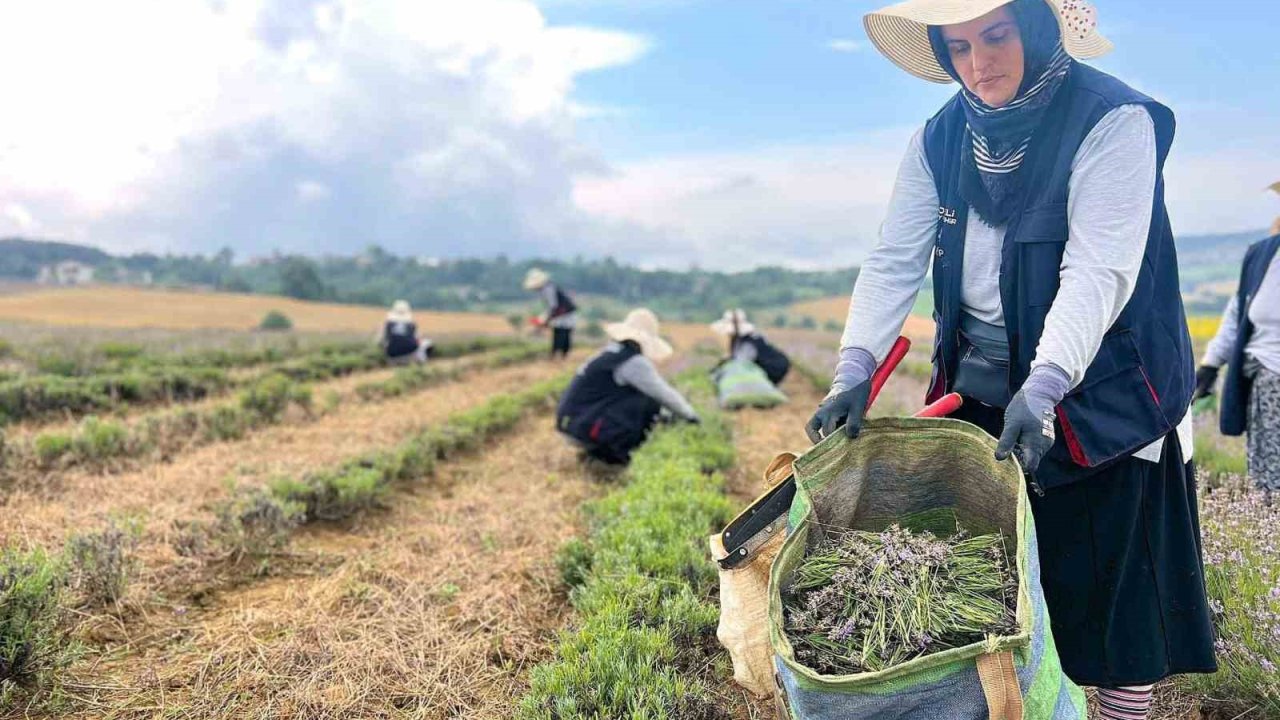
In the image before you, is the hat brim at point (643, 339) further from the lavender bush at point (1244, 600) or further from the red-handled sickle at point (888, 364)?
the red-handled sickle at point (888, 364)

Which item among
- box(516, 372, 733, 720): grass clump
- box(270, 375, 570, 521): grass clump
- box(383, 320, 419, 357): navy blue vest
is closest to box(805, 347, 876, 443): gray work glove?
box(516, 372, 733, 720): grass clump

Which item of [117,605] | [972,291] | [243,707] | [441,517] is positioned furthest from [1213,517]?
[117,605]

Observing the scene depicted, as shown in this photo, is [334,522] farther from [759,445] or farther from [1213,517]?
[1213,517]

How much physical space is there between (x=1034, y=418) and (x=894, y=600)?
0.46m

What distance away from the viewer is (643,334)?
6.48 metres

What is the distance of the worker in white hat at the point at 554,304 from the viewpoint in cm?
1609

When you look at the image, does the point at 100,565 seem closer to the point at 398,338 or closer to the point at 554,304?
the point at 398,338

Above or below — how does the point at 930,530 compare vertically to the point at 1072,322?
below

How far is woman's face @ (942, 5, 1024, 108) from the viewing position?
5.67ft

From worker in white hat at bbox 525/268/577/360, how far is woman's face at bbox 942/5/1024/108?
14.0m

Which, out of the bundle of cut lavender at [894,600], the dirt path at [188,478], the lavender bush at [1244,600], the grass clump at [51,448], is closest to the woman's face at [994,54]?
the bundle of cut lavender at [894,600]

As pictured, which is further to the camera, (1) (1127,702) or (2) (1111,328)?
(1) (1127,702)

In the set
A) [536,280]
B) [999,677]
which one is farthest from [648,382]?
[536,280]

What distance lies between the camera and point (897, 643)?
1531 millimetres
